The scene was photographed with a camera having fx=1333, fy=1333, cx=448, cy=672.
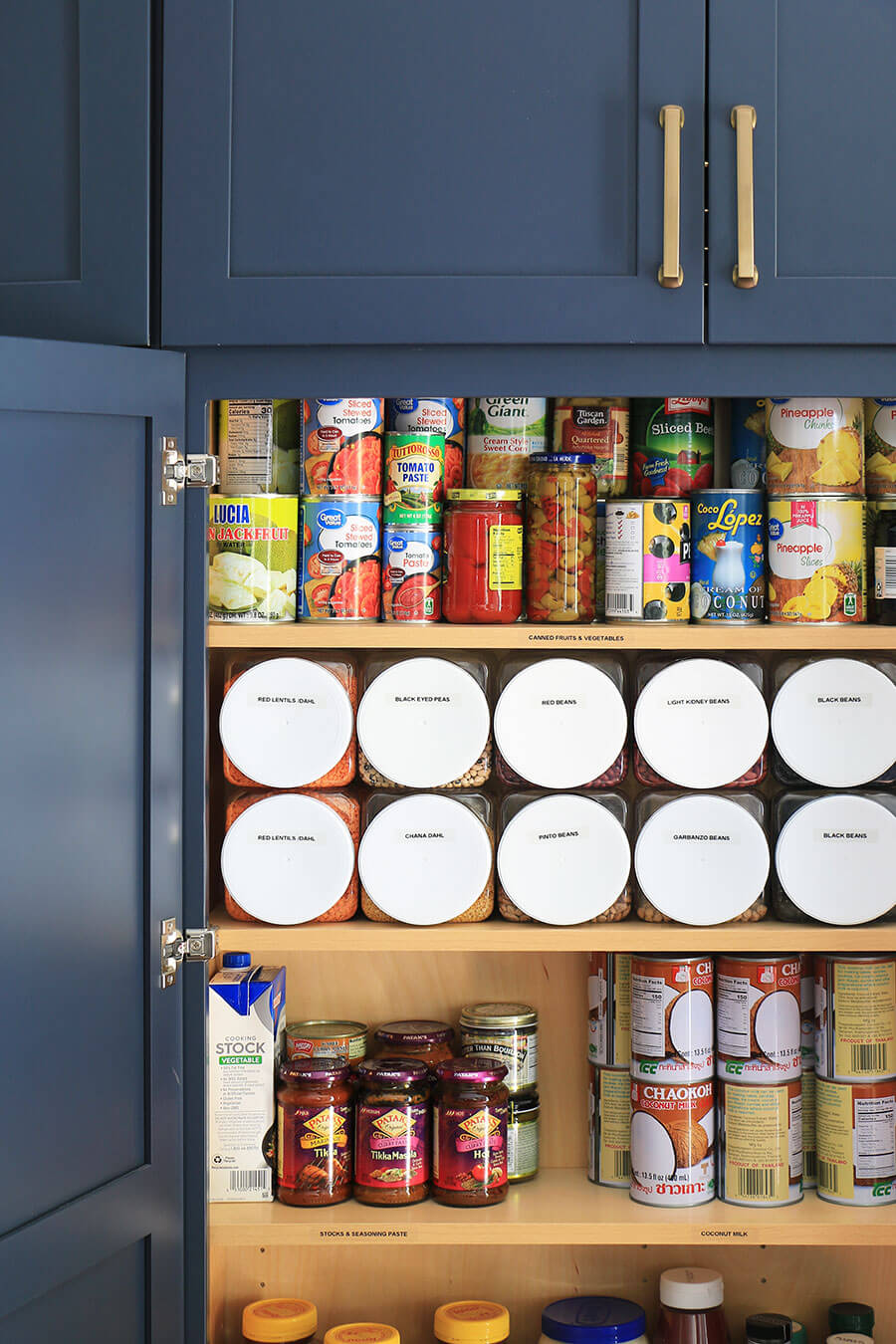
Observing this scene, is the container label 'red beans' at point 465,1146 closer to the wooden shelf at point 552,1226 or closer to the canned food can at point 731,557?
the wooden shelf at point 552,1226

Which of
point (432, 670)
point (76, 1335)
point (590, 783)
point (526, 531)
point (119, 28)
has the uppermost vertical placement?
point (119, 28)

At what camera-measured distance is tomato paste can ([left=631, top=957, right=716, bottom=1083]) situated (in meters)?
1.75

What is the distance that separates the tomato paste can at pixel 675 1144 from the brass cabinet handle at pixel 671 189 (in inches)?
40.5

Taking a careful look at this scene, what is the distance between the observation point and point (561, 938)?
5.50ft

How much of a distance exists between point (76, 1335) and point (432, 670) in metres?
0.86

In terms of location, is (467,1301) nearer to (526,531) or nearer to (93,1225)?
(93,1225)

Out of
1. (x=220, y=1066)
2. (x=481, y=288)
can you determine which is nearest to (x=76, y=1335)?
(x=220, y=1066)

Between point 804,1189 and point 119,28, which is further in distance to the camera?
point 804,1189

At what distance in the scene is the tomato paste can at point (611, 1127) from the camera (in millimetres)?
1836

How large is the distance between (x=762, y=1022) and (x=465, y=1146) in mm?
421

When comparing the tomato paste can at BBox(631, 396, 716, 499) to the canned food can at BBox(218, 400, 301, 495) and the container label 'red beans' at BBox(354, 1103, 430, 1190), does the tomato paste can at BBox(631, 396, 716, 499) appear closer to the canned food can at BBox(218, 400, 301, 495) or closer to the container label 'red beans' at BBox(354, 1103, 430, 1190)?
the canned food can at BBox(218, 400, 301, 495)

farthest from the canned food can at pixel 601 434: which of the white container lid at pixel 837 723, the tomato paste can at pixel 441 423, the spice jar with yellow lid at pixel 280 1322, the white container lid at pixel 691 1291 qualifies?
the spice jar with yellow lid at pixel 280 1322

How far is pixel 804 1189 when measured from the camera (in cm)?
179

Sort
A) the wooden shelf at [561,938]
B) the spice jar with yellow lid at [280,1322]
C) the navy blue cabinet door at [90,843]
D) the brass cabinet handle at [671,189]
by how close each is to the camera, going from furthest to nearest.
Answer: the spice jar with yellow lid at [280,1322] → the wooden shelf at [561,938] → the brass cabinet handle at [671,189] → the navy blue cabinet door at [90,843]
